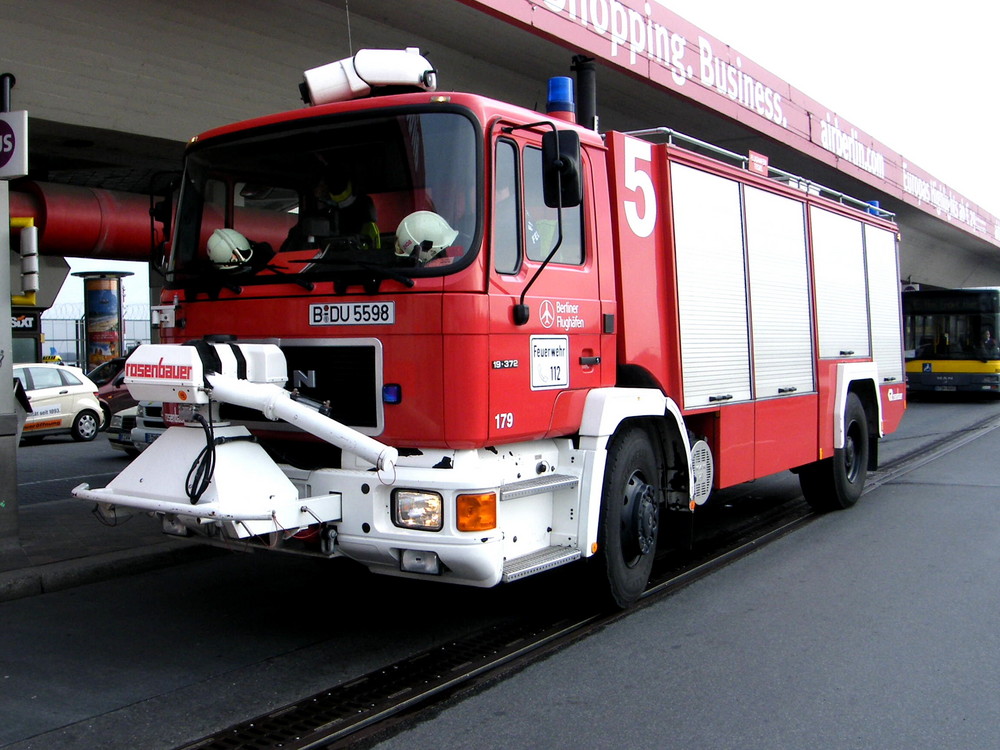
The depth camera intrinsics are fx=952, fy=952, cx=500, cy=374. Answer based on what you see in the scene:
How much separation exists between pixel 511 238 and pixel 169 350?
1801 millimetres

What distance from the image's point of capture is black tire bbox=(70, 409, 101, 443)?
16984 mm

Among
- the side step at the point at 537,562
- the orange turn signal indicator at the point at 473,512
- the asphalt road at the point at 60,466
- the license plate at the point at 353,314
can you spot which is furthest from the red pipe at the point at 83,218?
the orange turn signal indicator at the point at 473,512

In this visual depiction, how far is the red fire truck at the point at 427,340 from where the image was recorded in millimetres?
4637

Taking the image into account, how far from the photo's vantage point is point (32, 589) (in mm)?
6430

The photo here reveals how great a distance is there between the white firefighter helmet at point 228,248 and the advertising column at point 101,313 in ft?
75.6

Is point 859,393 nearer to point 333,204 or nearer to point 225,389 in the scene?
point 333,204

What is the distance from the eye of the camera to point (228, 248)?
5.46 m

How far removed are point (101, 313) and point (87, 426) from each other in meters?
10.6

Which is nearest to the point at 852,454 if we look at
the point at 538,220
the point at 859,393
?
the point at 859,393

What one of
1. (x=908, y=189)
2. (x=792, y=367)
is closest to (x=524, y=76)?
(x=792, y=367)

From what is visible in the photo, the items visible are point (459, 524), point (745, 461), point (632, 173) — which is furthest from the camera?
point (745, 461)

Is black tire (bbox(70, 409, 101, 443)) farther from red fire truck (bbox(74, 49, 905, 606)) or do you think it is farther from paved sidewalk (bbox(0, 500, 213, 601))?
red fire truck (bbox(74, 49, 905, 606))

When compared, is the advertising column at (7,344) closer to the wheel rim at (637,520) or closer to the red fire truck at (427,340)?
the red fire truck at (427,340)

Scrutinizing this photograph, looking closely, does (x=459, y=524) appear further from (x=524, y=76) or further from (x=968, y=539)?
(x=524, y=76)
